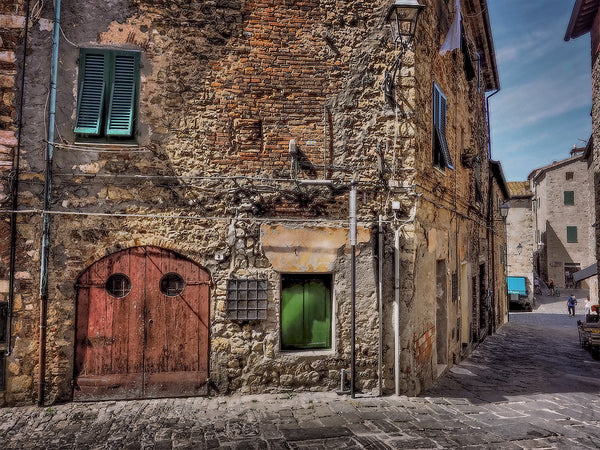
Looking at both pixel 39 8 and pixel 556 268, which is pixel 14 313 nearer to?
pixel 39 8

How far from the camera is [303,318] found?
6.05 meters

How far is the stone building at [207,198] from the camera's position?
5531 millimetres

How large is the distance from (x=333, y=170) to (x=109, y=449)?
4.70 metres

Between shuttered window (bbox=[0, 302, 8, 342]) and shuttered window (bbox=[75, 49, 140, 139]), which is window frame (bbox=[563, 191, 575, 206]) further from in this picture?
shuttered window (bbox=[0, 302, 8, 342])

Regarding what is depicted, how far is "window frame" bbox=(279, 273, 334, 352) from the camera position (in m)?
6.01

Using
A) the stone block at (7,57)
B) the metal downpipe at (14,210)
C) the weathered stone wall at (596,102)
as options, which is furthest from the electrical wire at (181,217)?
the weathered stone wall at (596,102)

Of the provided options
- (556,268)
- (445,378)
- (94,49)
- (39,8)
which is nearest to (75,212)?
(94,49)

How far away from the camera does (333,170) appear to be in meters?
6.10

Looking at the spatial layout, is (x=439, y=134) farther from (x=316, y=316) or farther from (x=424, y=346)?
(x=316, y=316)

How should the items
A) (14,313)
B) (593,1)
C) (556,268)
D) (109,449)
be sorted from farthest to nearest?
(556,268) → (593,1) → (14,313) → (109,449)

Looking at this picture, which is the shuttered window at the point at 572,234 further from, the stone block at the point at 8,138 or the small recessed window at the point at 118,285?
the stone block at the point at 8,138

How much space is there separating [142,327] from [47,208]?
221cm

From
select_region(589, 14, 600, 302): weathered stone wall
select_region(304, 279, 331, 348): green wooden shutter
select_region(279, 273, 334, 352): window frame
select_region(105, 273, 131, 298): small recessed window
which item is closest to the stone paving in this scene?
select_region(279, 273, 334, 352): window frame

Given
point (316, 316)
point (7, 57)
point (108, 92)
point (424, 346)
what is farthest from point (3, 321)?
point (424, 346)
